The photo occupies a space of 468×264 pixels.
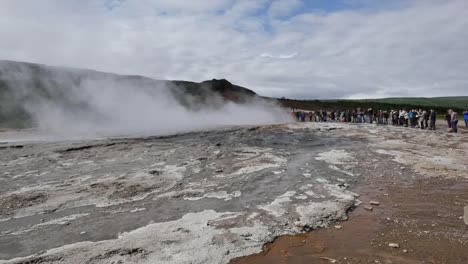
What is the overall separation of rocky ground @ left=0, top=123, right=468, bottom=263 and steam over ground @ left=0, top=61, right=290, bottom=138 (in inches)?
320

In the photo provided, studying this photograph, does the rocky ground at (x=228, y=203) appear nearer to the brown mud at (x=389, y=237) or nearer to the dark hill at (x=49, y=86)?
the brown mud at (x=389, y=237)

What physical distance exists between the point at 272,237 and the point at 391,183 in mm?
3790

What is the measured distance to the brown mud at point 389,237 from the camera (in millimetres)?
4253

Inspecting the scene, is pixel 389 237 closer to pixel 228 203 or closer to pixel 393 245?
pixel 393 245

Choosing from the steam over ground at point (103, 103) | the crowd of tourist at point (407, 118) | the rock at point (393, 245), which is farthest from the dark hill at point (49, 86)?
the rock at point (393, 245)

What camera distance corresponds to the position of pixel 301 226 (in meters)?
5.12

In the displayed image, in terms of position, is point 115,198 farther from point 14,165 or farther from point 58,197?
point 14,165

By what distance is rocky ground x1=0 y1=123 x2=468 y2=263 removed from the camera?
4406 millimetres

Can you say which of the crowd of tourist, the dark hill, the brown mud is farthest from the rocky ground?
the dark hill

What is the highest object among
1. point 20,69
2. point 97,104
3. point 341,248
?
point 20,69

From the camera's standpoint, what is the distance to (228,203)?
611 centimetres

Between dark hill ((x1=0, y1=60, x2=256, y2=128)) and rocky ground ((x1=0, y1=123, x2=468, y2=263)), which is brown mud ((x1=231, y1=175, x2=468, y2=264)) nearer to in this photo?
rocky ground ((x1=0, y1=123, x2=468, y2=263))

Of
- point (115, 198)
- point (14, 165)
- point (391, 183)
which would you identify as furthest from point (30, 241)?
point (391, 183)

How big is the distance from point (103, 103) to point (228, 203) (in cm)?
1654
